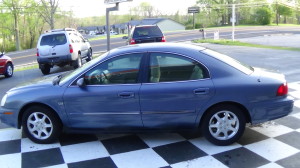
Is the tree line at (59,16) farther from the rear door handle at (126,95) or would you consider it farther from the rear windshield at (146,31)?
the rear door handle at (126,95)

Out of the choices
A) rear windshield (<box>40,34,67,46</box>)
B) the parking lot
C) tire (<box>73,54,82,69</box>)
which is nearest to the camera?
the parking lot

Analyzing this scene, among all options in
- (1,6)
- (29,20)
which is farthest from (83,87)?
(29,20)

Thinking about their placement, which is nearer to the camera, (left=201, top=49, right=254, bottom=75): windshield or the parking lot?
the parking lot

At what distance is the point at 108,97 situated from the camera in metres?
4.19

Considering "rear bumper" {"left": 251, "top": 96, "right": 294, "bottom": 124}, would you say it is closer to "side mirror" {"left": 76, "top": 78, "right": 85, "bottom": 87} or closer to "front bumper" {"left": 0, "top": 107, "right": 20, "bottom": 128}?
"side mirror" {"left": 76, "top": 78, "right": 85, "bottom": 87}

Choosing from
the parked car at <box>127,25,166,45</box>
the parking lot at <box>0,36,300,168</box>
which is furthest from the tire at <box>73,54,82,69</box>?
the parking lot at <box>0,36,300,168</box>

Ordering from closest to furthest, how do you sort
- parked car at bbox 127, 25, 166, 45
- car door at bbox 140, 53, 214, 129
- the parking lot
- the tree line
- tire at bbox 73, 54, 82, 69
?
the parking lot → car door at bbox 140, 53, 214, 129 → tire at bbox 73, 54, 82, 69 → parked car at bbox 127, 25, 166, 45 → the tree line

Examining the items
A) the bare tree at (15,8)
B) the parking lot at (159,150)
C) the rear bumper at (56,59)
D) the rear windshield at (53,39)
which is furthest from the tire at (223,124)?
the bare tree at (15,8)

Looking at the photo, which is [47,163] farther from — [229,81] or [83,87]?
[229,81]

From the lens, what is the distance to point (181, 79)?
4.18m

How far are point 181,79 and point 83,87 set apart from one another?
141 cm

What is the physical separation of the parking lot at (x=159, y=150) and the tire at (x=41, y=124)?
0.12 meters

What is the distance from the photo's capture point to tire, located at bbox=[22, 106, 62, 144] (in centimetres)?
445

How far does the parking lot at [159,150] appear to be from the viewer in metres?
3.82
